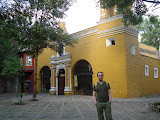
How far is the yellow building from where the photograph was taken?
46.0ft

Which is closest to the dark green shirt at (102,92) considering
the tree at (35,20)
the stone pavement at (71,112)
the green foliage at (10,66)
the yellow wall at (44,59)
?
the stone pavement at (71,112)

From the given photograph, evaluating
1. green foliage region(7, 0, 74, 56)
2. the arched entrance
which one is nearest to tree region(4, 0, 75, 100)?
green foliage region(7, 0, 74, 56)

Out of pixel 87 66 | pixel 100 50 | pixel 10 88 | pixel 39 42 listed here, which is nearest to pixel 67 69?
pixel 87 66

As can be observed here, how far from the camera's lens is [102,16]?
15.4 metres

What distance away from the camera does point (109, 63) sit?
14.5 meters

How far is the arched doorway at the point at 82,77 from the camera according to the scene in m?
16.3

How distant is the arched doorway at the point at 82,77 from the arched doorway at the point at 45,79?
535 cm

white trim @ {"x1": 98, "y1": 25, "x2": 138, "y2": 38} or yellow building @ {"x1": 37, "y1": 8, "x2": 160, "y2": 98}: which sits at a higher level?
white trim @ {"x1": 98, "y1": 25, "x2": 138, "y2": 38}

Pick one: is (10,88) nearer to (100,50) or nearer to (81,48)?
(81,48)

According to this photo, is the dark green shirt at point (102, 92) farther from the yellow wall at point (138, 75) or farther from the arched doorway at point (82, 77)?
the arched doorway at point (82, 77)

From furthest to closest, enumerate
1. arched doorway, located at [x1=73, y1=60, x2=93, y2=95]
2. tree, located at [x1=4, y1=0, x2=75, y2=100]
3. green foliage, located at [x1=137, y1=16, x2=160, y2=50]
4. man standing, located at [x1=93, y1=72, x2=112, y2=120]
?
green foliage, located at [x1=137, y1=16, x2=160, y2=50] < arched doorway, located at [x1=73, y1=60, x2=93, y2=95] < tree, located at [x1=4, y1=0, x2=75, y2=100] < man standing, located at [x1=93, y1=72, x2=112, y2=120]

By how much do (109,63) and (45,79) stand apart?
10825 mm

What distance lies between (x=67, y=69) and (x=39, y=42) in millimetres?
5974

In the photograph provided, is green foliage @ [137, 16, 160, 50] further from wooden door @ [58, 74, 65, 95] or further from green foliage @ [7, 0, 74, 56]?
green foliage @ [7, 0, 74, 56]
